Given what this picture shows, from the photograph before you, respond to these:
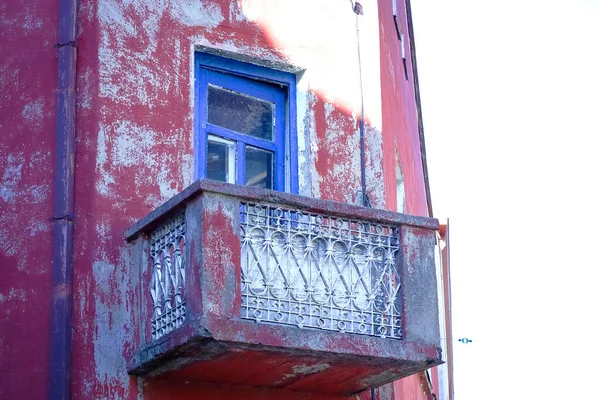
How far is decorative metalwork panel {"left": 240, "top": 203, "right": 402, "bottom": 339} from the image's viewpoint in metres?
7.89

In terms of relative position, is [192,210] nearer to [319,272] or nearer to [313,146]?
[319,272]

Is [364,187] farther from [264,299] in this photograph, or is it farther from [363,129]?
[264,299]

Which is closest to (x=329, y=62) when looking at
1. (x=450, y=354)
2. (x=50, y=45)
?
(x=50, y=45)

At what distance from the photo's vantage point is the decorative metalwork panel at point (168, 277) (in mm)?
7809

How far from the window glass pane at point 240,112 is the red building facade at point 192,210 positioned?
0.02 meters

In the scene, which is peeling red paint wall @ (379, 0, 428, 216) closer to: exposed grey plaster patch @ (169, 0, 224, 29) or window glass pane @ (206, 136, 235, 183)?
window glass pane @ (206, 136, 235, 183)

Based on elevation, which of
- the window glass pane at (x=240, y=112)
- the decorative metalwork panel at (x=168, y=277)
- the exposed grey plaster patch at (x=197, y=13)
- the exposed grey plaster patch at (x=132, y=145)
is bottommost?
the decorative metalwork panel at (x=168, y=277)

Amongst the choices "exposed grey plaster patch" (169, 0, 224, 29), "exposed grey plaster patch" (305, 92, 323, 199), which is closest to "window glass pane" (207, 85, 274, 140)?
"exposed grey plaster patch" (305, 92, 323, 199)

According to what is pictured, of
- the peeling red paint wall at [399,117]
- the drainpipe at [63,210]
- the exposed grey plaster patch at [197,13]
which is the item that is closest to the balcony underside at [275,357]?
the drainpipe at [63,210]

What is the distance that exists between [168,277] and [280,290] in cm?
73

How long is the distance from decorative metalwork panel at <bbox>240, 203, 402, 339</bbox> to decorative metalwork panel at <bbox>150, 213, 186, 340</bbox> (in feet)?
1.34

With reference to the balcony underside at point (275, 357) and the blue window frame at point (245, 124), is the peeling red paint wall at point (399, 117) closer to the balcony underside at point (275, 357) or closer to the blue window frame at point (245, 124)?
the blue window frame at point (245, 124)

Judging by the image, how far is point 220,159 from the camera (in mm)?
9359

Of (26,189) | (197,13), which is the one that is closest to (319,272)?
(26,189)
